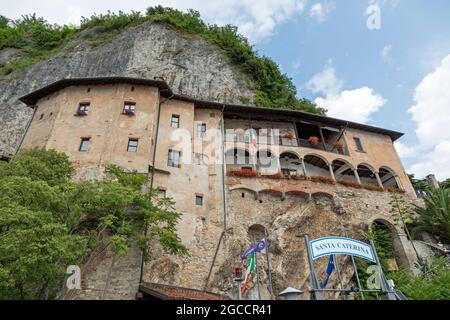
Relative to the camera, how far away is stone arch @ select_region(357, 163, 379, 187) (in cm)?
2647

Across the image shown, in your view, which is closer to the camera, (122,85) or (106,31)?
A: (122,85)

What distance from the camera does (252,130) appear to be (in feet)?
81.8

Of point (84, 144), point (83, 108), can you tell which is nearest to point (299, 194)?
point (84, 144)

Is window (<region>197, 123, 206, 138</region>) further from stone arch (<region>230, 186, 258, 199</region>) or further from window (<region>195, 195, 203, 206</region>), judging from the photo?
window (<region>195, 195, 203, 206</region>)

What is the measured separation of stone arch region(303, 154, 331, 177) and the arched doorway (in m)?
2.88

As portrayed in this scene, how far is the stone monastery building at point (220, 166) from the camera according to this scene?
18.2m

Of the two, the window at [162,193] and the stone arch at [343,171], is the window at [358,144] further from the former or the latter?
the window at [162,193]

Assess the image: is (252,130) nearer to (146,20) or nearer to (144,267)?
(144,267)

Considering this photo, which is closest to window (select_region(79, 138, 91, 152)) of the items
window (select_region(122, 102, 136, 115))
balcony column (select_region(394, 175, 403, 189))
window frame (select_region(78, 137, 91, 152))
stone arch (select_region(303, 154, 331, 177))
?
window frame (select_region(78, 137, 91, 152))

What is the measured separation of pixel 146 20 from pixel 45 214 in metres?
32.0

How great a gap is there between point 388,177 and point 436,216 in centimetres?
644
